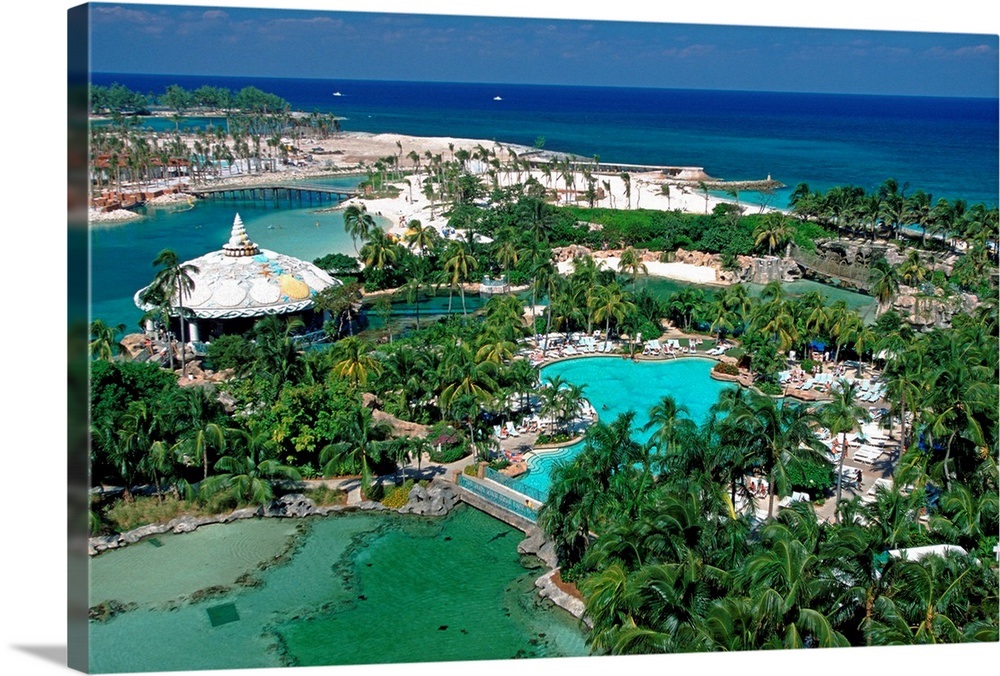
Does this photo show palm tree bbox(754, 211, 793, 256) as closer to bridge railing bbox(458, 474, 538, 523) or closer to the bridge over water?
bridge railing bbox(458, 474, 538, 523)

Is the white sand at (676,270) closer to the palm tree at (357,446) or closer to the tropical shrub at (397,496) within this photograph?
the palm tree at (357,446)

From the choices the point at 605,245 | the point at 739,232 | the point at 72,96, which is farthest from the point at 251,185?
the point at 72,96

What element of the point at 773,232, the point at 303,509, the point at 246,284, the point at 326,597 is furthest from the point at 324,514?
the point at 773,232

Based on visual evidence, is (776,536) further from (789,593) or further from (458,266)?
(458,266)

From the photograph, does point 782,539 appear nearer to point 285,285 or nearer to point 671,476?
point 671,476

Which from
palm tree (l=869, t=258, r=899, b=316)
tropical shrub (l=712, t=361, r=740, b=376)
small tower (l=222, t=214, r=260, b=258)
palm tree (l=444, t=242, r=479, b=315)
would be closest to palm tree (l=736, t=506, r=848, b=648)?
tropical shrub (l=712, t=361, r=740, b=376)

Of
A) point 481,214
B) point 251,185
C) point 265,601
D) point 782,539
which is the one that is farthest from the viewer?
point 251,185
